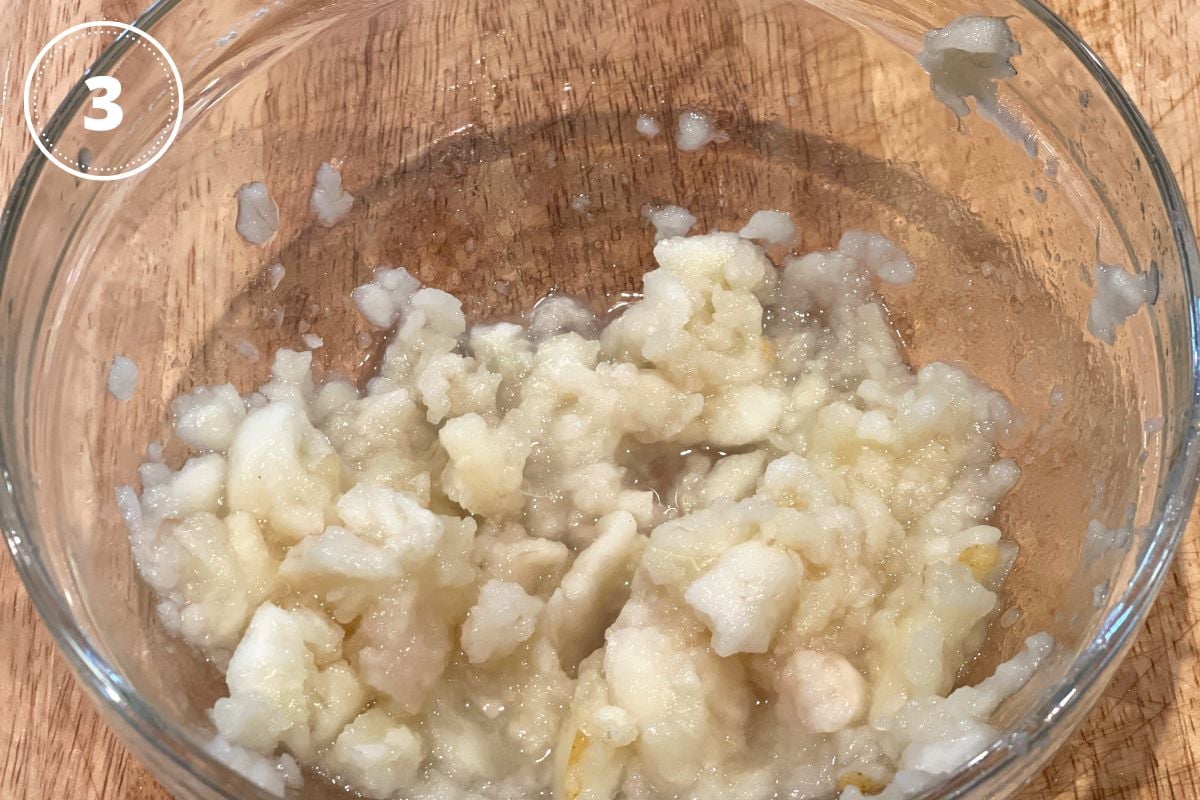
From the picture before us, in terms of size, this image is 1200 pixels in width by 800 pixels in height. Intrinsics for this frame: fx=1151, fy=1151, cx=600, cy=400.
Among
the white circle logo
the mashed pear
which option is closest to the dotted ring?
the white circle logo

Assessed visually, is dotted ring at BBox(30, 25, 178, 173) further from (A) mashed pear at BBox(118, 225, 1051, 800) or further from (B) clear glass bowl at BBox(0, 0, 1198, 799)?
(A) mashed pear at BBox(118, 225, 1051, 800)

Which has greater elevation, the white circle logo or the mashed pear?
the white circle logo

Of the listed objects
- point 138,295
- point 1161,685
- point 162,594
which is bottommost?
point 1161,685

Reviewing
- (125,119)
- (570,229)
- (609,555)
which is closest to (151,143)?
(125,119)

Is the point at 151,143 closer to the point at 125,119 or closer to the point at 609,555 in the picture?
the point at 125,119

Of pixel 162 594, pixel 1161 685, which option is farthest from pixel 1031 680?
pixel 162 594

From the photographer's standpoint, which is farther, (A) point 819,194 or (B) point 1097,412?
(A) point 819,194

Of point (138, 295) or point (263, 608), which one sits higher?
point (138, 295)

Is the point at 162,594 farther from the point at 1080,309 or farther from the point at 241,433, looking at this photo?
the point at 1080,309
